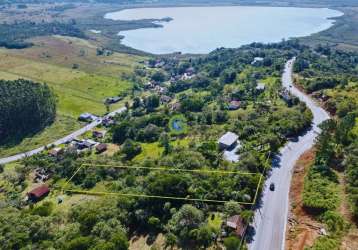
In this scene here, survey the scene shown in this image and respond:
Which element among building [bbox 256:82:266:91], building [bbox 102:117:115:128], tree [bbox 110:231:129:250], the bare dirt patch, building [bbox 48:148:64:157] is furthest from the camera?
building [bbox 102:117:115:128]

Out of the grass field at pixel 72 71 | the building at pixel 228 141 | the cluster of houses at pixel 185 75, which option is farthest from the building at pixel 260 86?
the grass field at pixel 72 71

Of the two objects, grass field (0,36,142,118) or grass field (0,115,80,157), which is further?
grass field (0,36,142,118)

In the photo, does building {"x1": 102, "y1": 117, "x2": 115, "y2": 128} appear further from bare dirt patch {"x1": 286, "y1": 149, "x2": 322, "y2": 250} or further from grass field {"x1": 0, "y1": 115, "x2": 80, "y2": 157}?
bare dirt patch {"x1": 286, "y1": 149, "x2": 322, "y2": 250}

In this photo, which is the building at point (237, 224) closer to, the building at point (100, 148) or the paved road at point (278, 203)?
the paved road at point (278, 203)

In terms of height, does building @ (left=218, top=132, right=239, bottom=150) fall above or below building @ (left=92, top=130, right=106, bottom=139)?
above

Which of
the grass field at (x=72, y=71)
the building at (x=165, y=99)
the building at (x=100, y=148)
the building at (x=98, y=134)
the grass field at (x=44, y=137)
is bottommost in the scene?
the grass field at (x=44, y=137)

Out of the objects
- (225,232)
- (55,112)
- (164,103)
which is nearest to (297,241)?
(225,232)

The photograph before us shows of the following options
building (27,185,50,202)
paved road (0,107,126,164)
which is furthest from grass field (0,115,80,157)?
building (27,185,50,202)

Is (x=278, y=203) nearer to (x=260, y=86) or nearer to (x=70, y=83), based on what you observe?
(x=260, y=86)
